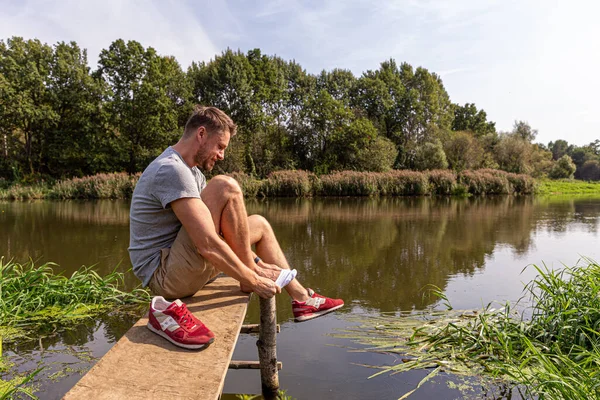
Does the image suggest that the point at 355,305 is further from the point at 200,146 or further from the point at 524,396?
the point at 200,146

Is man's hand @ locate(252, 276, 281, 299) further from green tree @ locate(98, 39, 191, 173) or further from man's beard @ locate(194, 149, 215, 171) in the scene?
green tree @ locate(98, 39, 191, 173)

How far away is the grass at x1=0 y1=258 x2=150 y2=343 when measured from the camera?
3.28 metres

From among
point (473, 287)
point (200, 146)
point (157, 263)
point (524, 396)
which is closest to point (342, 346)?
point (524, 396)

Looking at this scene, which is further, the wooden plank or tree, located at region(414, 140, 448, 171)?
tree, located at region(414, 140, 448, 171)

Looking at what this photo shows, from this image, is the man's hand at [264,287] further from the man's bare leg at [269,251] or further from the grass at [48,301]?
the grass at [48,301]

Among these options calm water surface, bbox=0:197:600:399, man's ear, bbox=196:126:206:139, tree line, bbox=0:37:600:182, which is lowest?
calm water surface, bbox=0:197:600:399

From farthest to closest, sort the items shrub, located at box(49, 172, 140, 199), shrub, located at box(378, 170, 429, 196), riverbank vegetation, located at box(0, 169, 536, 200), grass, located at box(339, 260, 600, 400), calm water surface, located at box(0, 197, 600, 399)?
shrub, located at box(378, 170, 429, 196)
riverbank vegetation, located at box(0, 169, 536, 200)
shrub, located at box(49, 172, 140, 199)
calm water surface, located at box(0, 197, 600, 399)
grass, located at box(339, 260, 600, 400)

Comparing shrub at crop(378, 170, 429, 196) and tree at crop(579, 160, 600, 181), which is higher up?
tree at crop(579, 160, 600, 181)

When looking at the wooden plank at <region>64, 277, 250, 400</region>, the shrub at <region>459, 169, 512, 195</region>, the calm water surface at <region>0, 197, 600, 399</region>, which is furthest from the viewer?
the shrub at <region>459, 169, 512, 195</region>

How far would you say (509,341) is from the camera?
270 centimetres

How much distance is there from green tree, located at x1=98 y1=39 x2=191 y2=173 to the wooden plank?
74.6ft

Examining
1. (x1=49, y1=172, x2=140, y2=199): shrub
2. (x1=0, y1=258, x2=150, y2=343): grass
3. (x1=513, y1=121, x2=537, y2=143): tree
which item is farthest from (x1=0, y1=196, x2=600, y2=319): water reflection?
(x1=513, y1=121, x2=537, y2=143): tree

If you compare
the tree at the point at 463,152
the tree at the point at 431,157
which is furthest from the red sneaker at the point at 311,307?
the tree at the point at 463,152

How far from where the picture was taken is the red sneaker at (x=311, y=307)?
2822mm
